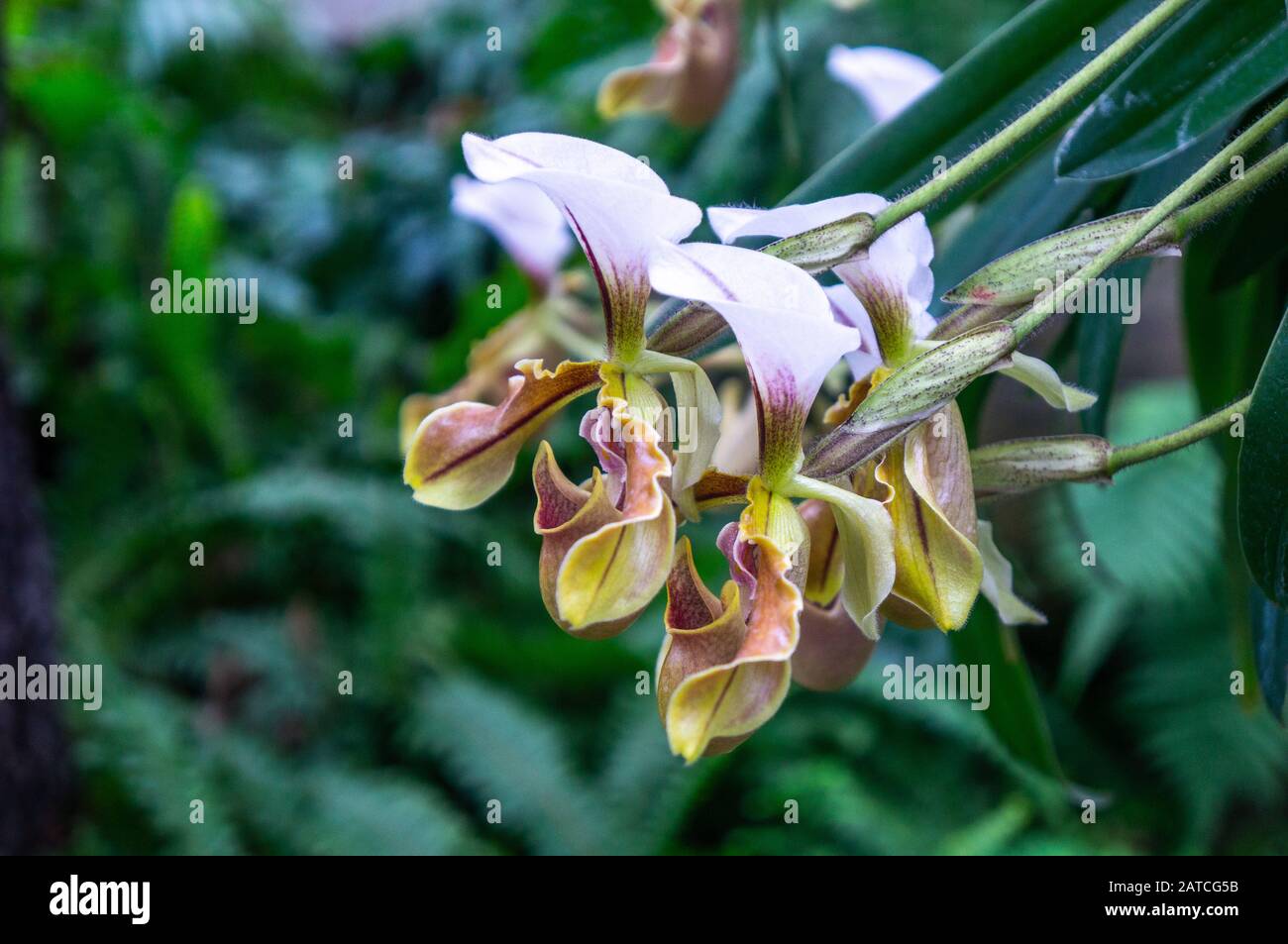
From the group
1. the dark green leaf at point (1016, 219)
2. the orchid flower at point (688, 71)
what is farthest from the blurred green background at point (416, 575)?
the dark green leaf at point (1016, 219)

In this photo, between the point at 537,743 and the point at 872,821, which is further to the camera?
the point at 537,743

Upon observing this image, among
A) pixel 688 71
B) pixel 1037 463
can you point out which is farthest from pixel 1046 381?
pixel 688 71

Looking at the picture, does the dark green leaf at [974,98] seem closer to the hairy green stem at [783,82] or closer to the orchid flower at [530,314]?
the hairy green stem at [783,82]

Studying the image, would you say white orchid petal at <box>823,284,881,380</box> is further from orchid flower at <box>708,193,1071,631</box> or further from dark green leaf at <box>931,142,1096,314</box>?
dark green leaf at <box>931,142,1096,314</box>

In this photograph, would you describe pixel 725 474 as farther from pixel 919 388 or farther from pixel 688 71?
pixel 688 71

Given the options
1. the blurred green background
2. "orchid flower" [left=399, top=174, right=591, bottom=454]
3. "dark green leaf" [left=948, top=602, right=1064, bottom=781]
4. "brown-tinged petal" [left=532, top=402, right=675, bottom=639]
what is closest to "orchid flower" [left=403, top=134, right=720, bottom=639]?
"brown-tinged petal" [left=532, top=402, right=675, bottom=639]

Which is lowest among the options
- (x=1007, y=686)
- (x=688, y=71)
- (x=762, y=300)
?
(x=1007, y=686)
